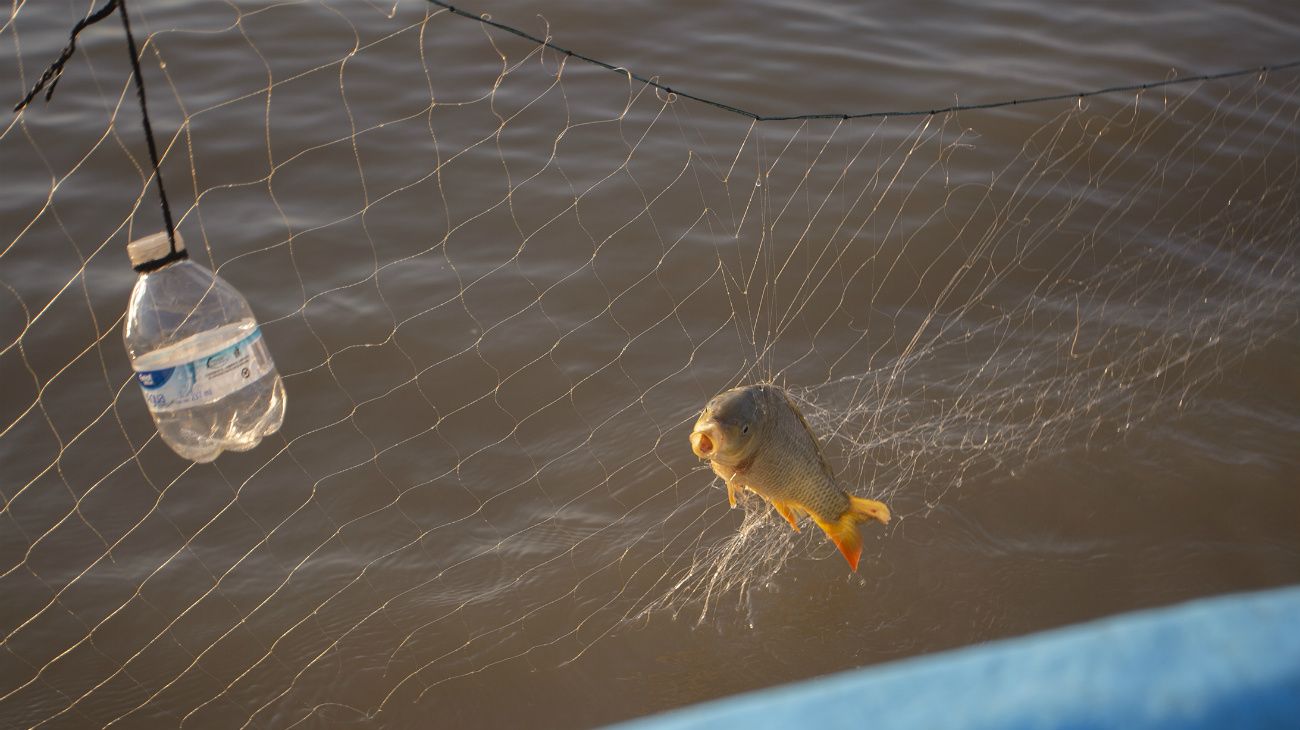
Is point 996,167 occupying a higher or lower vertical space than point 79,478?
higher

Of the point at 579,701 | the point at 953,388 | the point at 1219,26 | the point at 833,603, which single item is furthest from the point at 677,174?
the point at 1219,26

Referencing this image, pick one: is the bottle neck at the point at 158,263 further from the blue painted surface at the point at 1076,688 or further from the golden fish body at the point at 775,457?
the blue painted surface at the point at 1076,688

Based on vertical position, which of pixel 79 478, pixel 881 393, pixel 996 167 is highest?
pixel 996 167

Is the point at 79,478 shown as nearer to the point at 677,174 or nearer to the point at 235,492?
the point at 235,492

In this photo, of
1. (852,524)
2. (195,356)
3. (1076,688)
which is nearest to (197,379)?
(195,356)

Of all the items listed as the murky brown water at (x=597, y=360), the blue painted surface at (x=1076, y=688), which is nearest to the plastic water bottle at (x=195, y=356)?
the murky brown water at (x=597, y=360)

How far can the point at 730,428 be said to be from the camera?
8.76ft

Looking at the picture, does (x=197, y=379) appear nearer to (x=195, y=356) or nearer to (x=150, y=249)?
(x=195, y=356)

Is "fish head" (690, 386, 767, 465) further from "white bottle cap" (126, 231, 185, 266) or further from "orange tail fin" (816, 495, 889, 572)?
"white bottle cap" (126, 231, 185, 266)

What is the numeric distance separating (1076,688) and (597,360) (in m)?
4.19

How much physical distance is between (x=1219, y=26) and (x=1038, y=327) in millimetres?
4951

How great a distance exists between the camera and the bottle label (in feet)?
8.92

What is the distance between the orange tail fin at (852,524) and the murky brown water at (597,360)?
133 cm

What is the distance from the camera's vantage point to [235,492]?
470 centimetres
